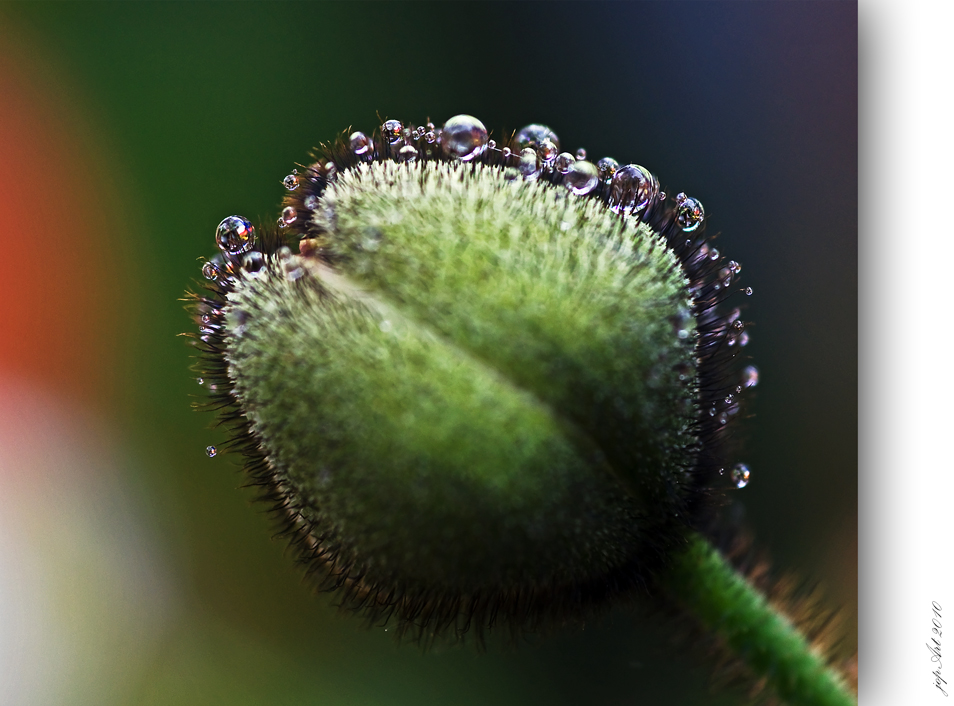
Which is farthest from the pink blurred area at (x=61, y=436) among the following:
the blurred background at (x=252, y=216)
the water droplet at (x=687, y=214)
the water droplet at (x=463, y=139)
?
the water droplet at (x=687, y=214)

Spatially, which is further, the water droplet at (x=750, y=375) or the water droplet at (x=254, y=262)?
the water droplet at (x=750, y=375)

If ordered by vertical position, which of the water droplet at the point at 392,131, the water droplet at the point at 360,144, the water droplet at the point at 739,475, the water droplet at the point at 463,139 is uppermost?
the water droplet at the point at 463,139

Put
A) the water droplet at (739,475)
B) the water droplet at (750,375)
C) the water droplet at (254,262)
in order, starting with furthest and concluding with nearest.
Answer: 1. the water droplet at (750,375)
2. the water droplet at (739,475)
3. the water droplet at (254,262)

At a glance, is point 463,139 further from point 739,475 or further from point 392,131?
point 739,475

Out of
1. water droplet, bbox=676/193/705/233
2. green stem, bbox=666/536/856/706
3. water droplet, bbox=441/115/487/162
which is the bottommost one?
green stem, bbox=666/536/856/706

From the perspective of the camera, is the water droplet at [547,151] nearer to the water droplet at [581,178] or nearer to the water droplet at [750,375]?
the water droplet at [581,178]

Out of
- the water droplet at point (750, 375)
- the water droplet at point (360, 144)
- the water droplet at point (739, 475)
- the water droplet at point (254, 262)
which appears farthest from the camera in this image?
the water droplet at point (750, 375)

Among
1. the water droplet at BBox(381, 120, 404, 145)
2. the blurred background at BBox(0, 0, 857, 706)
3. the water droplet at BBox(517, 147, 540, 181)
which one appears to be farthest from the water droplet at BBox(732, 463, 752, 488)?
the water droplet at BBox(381, 120, 404, 145)

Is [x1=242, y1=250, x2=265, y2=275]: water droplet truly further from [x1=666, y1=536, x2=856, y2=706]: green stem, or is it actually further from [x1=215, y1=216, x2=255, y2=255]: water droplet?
[x1=666, y1=536, x2=856, y2=706]: green stem
